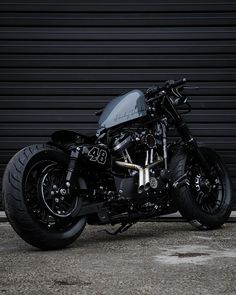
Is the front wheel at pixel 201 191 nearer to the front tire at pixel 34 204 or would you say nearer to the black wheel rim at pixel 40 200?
the front tire at pixel 34 204

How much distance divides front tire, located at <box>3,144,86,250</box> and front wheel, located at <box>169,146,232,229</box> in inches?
41.0

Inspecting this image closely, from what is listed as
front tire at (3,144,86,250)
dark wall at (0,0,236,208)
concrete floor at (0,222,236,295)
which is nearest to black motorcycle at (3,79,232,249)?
front tire at (3,144,86,250)

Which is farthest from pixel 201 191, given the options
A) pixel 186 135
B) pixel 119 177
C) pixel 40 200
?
pixel 40 200

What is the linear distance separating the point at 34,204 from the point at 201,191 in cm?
176

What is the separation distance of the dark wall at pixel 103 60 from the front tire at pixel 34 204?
5.67ft

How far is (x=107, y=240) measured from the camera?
5438 millimetres

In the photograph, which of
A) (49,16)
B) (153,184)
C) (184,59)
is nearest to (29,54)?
(49,16)

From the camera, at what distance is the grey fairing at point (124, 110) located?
553cm

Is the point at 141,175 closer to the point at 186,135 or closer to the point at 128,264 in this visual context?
the point at 186,135

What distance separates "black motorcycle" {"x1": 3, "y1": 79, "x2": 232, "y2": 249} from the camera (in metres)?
4.91

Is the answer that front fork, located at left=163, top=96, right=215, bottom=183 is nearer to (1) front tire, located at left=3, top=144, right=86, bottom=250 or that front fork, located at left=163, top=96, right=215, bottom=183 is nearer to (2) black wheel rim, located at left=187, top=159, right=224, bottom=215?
(2) black wheel rim, located at left=187, top=159, right=224, bottom=215

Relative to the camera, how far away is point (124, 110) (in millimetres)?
5578

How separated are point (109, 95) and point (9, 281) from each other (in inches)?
132

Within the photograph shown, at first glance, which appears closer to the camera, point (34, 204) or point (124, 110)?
point (34, 204)
